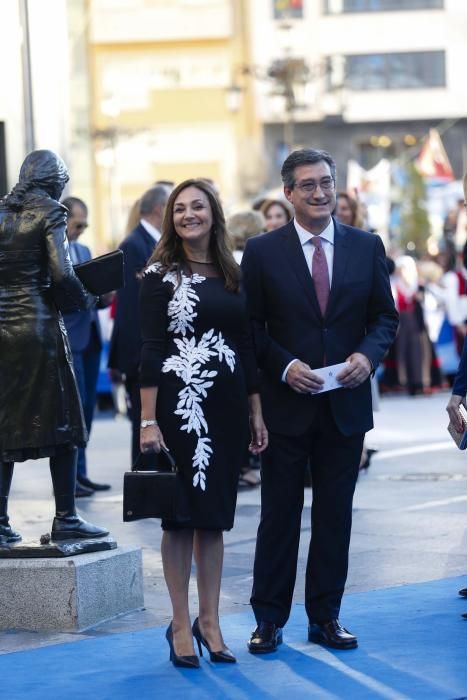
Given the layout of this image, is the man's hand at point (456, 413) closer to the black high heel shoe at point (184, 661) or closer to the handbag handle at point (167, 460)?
the handbag handle at point (167, 460)

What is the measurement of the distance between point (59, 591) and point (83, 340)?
14.4 feet

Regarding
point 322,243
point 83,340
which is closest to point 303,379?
point 322,243

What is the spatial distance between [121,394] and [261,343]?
13.2 m

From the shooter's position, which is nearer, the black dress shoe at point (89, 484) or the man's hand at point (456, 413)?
the man's hand at point (456, 413)

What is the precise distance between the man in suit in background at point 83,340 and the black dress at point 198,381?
4735 mm

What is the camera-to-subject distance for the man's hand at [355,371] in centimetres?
639

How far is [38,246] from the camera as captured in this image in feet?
23.4

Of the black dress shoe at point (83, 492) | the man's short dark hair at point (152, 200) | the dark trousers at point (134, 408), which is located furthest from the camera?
the black dress shoe at point (83, 492)

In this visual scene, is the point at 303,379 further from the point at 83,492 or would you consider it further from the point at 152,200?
the point at 83,492

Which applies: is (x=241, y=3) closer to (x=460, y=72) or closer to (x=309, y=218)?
(x=460, y=72)

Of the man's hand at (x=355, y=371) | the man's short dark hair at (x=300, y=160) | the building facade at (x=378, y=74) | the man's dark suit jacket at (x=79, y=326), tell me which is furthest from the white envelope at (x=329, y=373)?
the building facade at (x=378, y=74)

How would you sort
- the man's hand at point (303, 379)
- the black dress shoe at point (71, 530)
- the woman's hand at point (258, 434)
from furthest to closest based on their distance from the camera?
the black dress shoe at point (71, 530) → the woman's hand at point (258, 434) → the man's hand at point (303, 379)

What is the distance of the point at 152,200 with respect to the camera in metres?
10.5

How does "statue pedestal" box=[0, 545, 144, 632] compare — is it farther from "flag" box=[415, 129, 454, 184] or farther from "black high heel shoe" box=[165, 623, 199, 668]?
"flag" box=[415, 129, 454, 184]
